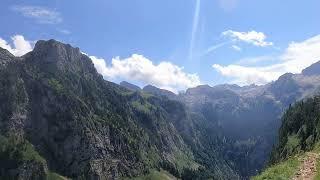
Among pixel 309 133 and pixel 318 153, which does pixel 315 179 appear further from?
pixel 309 133

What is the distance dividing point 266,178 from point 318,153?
13385mm

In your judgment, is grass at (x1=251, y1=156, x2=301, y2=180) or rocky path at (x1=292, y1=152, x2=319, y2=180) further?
rocky path at (x1=292, y1=152, x2=319, y2=180)

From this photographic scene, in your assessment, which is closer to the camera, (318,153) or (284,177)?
(284,177)

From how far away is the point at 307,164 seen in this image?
4819cm

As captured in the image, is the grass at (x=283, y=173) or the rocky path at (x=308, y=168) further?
the rocky path at (x=308, y=168)

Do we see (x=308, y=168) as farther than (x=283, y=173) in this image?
Yes

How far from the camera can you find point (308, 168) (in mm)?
46094

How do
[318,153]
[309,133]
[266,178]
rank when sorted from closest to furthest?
[266,178] < [318,153] < [309,133]

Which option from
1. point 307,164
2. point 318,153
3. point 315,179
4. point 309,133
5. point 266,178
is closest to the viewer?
point 315,179

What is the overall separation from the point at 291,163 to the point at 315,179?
31.6 ft

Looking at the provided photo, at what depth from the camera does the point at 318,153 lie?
178ft

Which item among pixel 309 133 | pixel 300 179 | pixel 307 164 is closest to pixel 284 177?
pixel 300 179

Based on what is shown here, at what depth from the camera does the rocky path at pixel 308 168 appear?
42406 millimetres

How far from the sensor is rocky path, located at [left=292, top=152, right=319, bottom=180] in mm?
42406
